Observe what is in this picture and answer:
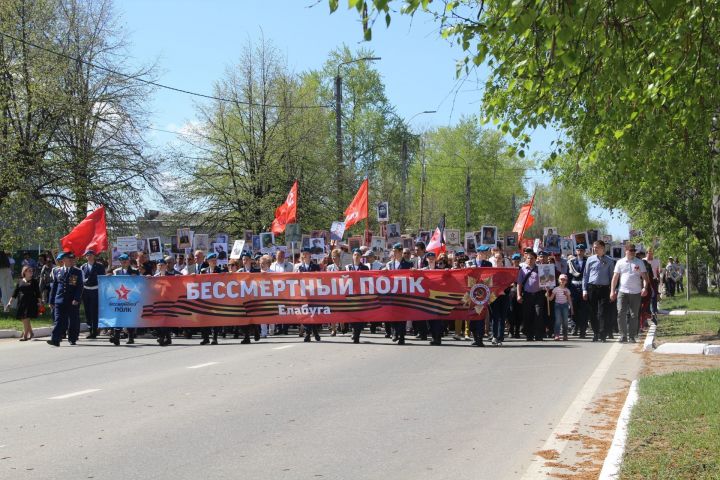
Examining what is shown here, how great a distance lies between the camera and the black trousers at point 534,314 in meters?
19.3

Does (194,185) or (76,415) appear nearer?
(76,415)

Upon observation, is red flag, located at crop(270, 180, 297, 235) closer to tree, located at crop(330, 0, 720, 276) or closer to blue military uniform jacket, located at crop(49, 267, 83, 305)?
blue military uniform jacket, located at crop(49, 267, 83, 305)

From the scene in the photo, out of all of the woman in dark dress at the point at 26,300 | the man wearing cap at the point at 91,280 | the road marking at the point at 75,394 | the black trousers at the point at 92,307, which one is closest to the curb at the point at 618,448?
the road marking at the point at 75,394

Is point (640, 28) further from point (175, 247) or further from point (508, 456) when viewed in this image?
point (175, 247)

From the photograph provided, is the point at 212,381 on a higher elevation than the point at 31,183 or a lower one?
lower

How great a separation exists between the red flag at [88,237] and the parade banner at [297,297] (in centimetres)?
164

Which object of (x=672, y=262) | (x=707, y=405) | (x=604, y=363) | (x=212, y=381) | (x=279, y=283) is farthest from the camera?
(x=672, y=262)

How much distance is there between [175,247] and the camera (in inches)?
1292

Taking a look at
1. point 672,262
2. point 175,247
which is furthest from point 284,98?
point 672,262

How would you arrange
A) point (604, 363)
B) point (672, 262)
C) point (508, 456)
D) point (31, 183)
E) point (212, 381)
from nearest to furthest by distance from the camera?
1. point (508, 456)
2. point (212, 381)
3. point (604, 363)
4. point (31, 183)
5. point (672, 262)

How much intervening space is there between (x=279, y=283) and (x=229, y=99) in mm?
26704

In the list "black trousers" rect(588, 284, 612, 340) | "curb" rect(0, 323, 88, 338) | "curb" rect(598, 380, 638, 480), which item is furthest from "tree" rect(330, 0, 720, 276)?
"curb" rect(0, 323, 88, 338)

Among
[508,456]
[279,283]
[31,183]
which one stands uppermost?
[31,183]

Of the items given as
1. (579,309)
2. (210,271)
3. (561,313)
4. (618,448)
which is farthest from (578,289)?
(618,448)
